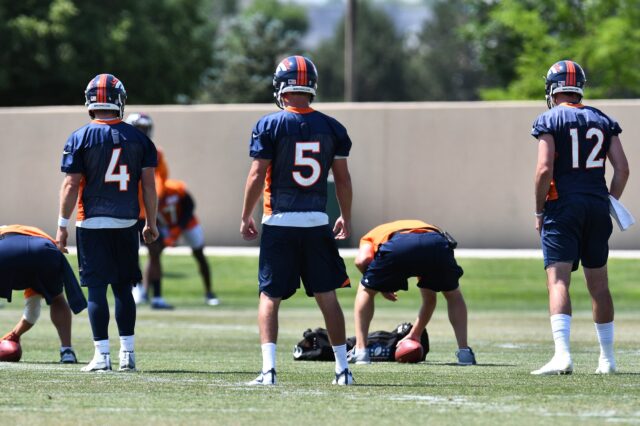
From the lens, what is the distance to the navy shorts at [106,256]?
10.1 m

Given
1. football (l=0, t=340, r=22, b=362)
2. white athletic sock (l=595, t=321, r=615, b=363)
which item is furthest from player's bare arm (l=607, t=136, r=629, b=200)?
football (l=0, t=340, r=22, b=362)

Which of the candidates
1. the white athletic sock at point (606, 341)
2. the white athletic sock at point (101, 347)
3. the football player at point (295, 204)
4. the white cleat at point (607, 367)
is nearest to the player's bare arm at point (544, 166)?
the white athletic sock at point (606, 341)

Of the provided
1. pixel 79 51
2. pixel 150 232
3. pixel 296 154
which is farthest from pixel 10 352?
pixel 79 51

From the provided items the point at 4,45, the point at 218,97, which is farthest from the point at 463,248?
the point at 218,97

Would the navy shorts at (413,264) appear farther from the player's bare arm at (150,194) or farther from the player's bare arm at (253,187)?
the player's bare arm at (253,187)

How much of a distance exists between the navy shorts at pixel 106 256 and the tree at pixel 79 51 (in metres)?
33.8

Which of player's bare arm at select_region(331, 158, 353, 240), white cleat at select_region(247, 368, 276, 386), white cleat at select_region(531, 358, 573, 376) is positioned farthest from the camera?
white cleat at select_region(531, 358, 573, 376)

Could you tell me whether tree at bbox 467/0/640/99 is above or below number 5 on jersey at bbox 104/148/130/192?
above

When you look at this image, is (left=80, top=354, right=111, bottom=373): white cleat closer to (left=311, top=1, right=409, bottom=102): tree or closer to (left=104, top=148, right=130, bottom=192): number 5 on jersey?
(left=104, top=148, right=130, bottom=192): number 5 on jersey

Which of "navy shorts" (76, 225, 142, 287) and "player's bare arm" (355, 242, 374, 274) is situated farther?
"player's bare arm" (355, 242, 374, 274)

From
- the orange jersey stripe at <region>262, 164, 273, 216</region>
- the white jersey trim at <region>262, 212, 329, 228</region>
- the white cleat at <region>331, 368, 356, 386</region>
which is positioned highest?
the orange jersey stripe at <region>262, 164, 273, 216</region>

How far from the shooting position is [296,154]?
9.02 m

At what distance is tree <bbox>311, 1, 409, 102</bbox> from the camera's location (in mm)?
94188

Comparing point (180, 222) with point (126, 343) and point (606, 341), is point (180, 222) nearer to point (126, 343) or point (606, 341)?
point (126, 343)
